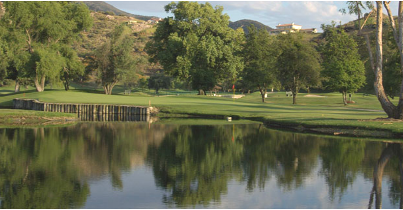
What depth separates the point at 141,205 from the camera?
14.8 meters

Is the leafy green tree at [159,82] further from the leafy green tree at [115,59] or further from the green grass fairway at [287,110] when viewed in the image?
the green grass fairway at [287,110]

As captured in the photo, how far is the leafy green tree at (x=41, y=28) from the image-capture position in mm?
67000

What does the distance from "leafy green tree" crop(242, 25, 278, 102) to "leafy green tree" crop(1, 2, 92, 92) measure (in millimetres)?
29475

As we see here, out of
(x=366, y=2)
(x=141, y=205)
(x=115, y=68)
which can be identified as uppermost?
(x=366, y=2)

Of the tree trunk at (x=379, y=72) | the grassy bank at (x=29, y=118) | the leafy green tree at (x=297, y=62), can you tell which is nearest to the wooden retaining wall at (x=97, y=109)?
the grassy bank at (x=29, y=118)

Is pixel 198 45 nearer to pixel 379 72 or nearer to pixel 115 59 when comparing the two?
pixel 115 59

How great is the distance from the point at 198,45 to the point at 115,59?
638 inches

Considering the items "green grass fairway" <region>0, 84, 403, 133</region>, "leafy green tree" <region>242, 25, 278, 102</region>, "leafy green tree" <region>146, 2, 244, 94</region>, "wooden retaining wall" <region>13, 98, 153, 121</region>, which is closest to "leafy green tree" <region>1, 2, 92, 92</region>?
"green grass fairway" <region>0, 84, 403, 133</region>

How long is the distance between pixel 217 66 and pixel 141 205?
208ft

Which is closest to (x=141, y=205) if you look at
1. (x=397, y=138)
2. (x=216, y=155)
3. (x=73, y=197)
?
(x=73, y=197)

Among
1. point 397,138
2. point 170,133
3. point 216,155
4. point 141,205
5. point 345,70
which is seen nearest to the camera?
point 141,205

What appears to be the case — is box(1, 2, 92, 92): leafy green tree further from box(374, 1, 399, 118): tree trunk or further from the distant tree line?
box(374, 1, 399, 118): tree trunk

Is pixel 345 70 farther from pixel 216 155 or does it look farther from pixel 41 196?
pixel 41 196

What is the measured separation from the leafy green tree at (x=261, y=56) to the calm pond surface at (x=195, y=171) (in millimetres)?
35928
